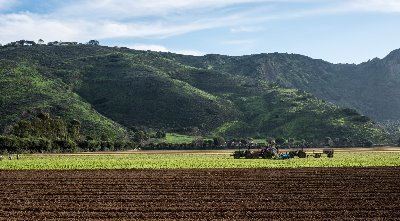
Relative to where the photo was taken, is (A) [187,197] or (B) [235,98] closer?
(A) [187,197]

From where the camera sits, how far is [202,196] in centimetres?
2952

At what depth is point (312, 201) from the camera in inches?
1079

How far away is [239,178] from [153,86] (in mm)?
135346

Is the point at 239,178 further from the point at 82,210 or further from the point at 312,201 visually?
the point at 82,210

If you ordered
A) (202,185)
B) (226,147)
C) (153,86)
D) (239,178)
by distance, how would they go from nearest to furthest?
(202,185) → (239,178) → (226,147) → (153,86)

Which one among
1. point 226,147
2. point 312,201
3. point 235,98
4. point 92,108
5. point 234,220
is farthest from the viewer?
point 235,98

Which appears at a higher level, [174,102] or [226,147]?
[174,102]

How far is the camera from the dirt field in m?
23.8

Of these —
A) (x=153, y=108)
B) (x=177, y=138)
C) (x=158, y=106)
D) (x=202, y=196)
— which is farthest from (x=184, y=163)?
(x=158, y=106)

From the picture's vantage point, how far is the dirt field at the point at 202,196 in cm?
2378

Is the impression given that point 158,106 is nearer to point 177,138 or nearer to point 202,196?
point 177,138

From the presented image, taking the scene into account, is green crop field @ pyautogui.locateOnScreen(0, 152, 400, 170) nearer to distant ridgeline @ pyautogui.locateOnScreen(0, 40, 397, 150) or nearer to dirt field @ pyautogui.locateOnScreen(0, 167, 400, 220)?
dirt field @ pyautogui.locateOnScreen(0, 167, 400, 220)

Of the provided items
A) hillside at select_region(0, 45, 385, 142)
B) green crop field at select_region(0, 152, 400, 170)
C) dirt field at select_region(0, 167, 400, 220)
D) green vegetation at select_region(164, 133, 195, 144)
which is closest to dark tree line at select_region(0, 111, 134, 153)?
hillside at select_region(0, 45, 385, 142)

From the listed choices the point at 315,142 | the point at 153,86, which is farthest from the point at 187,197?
the point at 153,86
